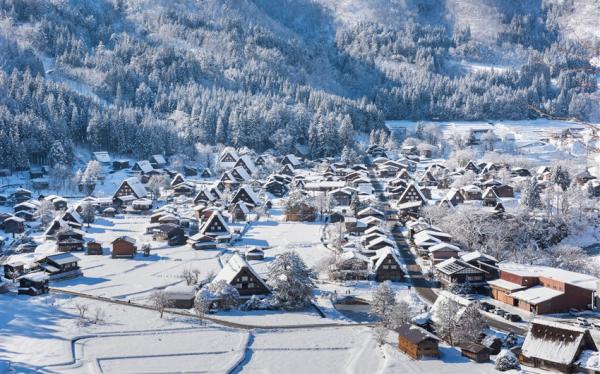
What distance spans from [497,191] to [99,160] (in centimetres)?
4586

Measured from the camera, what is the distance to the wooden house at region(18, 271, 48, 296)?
30423 millimetres

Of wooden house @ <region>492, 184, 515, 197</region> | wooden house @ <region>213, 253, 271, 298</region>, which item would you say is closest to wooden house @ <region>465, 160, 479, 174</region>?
wooden house @ <region>492, 184, 515, 197</region>

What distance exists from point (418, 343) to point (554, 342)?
5231 mm

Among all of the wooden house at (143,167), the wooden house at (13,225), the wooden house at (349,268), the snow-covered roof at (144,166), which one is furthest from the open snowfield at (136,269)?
the snow-covered roof at (144,166)

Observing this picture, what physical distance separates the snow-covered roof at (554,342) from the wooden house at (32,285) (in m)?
23.9

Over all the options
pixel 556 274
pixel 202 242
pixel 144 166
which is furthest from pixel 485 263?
pixel 144 166

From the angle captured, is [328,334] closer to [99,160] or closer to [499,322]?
[499,322]

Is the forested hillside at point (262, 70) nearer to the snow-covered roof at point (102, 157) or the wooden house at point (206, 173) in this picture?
the snow-covered roof at point (102, 157)

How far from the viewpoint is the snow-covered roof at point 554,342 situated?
22.1 meters

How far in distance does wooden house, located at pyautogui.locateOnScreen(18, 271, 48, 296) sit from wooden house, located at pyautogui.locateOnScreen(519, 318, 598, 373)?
937 inches

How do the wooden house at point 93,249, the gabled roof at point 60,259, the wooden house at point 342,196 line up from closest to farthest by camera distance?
the gabled roof at point 60,259, the wooden house at point 93,249, the wooden house at point 342,196

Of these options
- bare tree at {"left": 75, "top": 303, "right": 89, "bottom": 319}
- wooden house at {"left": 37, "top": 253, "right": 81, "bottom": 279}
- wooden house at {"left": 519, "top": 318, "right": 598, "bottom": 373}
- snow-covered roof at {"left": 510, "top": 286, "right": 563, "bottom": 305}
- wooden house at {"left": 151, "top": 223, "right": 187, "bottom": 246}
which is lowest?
wooden house at {"left": 151, "top": 223, "right": 187, "bottom": 246}

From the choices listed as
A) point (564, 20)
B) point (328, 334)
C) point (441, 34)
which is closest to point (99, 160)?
point (328, 334)

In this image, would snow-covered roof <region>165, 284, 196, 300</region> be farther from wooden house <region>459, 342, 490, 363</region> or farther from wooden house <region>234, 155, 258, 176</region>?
wooden house <region>234, 155, 258, 176</region>
